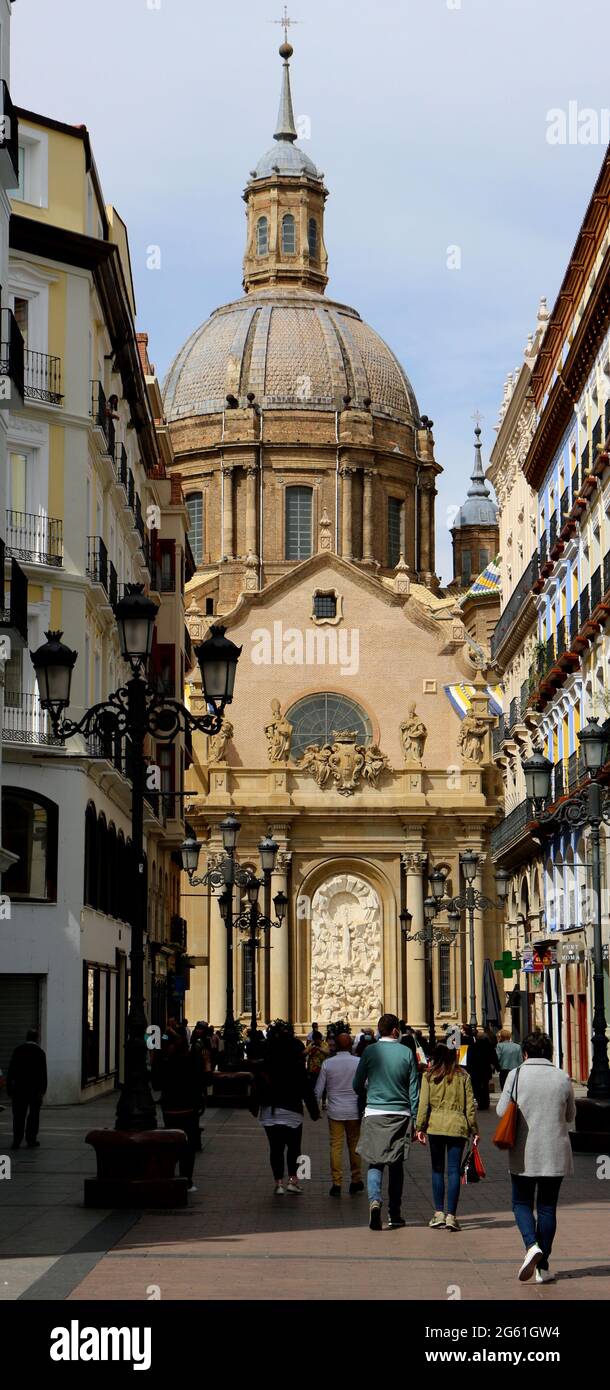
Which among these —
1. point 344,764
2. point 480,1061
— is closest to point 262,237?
point 344,764

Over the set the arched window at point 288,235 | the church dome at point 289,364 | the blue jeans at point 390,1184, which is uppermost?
the arched window at point 288,235

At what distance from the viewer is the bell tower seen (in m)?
102

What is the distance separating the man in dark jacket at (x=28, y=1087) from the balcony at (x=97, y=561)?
12918 mm

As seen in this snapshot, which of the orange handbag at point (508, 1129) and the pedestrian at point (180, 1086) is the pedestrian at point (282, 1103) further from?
the orange handbag at point (508, 1129)

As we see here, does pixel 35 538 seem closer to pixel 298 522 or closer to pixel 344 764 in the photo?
pixel 344 764

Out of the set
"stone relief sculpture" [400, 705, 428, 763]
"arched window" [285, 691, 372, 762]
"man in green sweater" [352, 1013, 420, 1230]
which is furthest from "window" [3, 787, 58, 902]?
"arched window" [285, 691, 372, 762]

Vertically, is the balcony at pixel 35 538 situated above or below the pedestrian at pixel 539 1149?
above

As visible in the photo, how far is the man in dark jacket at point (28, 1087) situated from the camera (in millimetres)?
27203

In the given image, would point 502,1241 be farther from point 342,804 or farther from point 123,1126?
point 342,804

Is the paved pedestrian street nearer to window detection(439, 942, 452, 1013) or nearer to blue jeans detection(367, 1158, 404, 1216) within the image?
blue jeans detection(367, 1158, 404, 1216)

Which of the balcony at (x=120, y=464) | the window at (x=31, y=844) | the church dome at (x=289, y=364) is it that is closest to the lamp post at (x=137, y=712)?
the window at (x=31, y=844)

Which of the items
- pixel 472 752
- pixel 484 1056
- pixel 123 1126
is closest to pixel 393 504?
pixel 472 752

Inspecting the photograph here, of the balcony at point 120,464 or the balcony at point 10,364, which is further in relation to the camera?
the balcony at point 120,464

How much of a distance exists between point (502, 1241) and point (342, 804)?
60.4 meters
